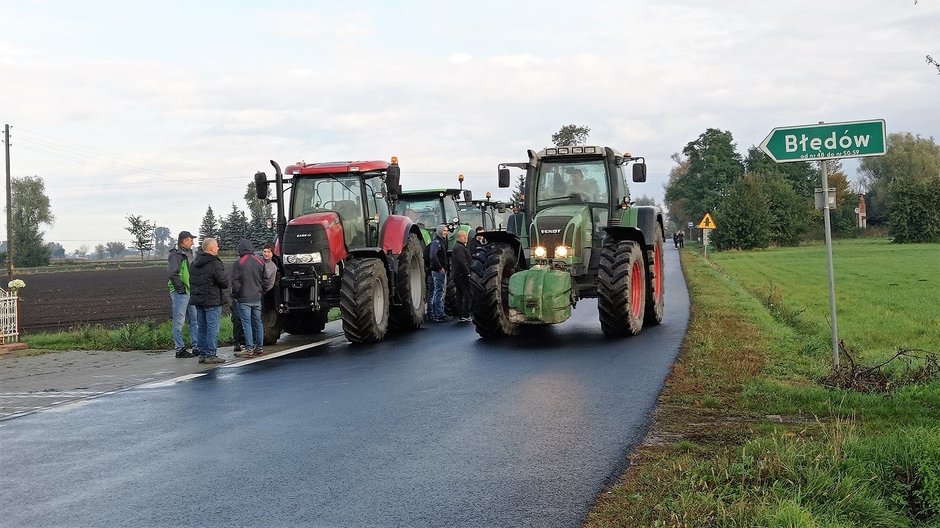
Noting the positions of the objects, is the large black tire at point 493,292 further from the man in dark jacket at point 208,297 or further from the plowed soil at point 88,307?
the plowed soil at point 88,307

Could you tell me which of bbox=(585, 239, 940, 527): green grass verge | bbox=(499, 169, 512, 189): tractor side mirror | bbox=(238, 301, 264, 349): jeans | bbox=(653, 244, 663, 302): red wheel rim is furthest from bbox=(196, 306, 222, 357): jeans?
bbox=(653, 244, 663, 302): red wheel rim

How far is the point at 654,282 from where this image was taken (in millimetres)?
15750

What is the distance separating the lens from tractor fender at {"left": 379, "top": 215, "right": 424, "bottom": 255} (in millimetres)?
16031

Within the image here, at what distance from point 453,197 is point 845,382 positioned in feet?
46.4

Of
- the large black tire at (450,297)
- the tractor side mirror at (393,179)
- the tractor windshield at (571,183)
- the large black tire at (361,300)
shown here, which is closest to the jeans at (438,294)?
the large black tire at (450,297)

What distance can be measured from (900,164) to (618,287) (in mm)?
109781

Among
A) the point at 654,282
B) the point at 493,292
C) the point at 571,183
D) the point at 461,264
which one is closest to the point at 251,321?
the point at 493,292

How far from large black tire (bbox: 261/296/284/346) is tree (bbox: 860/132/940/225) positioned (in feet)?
337

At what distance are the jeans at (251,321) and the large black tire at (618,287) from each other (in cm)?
532

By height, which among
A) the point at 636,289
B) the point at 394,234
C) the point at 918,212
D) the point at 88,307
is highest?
the point at 394,234

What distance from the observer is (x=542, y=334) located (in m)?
15.3

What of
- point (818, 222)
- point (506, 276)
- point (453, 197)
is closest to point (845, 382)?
point (506, 276)

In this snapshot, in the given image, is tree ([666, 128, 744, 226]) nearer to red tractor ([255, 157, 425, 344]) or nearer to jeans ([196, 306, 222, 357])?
red tractor ([255, 157, 425, 344])

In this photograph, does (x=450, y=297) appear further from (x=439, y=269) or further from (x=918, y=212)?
(x=918, y=212)
